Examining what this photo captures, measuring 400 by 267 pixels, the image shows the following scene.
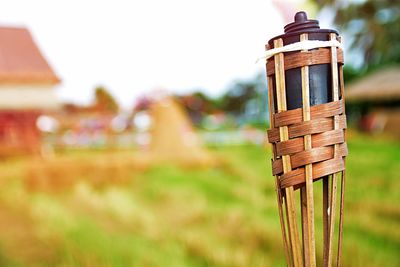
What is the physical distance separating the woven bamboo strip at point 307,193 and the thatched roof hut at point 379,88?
4407 millimetres

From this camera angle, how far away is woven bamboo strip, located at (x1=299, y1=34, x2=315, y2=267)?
37 centimetres

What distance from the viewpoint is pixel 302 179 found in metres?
0.38

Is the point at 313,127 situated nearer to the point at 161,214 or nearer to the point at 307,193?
the point at 307,193

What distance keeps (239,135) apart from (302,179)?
3.53 meters

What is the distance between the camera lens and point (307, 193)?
380mm

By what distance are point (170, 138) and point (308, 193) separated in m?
2.50

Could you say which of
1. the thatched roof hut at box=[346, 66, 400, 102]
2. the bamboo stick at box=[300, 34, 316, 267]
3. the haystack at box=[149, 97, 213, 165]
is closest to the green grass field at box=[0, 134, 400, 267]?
the haystack at box=[149, 97, 213, 165]

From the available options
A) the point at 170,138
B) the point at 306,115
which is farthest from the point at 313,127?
the point at 170,138

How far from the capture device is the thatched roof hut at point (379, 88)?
4.41m

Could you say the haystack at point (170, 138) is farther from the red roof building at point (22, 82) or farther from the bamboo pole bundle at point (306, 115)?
the bamboo pole bundle at point (306, 115)

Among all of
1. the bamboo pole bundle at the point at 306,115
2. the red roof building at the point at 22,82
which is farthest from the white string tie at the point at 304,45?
the red roof building at the point at 22,82

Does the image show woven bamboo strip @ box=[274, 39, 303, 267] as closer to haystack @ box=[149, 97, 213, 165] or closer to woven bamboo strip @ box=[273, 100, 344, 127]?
woven bamboo strip @ box=[273, 100, 344, 127]

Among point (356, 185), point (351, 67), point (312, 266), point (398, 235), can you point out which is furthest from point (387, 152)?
point (351, 67)

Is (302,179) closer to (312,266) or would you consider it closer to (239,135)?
(312,266)
